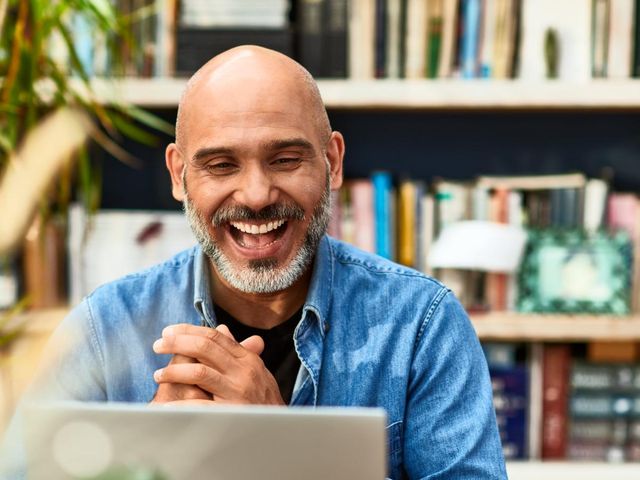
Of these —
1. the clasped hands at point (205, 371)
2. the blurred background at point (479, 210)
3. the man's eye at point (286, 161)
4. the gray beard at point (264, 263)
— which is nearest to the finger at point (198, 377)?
the clasped hands at point (205, 371)

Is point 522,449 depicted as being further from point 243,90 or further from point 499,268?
point 243,90

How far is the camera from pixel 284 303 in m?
1.29

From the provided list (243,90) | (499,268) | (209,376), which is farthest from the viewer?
(499,268)

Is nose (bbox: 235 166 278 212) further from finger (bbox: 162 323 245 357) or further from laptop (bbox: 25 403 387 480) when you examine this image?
laptop (bbox: 25 403 387 480)

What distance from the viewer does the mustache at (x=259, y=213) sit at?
1165mm

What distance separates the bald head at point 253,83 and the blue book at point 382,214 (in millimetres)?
892

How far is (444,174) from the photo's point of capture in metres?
2.40

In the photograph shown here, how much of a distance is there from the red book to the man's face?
110cm

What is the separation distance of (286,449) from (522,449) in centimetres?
163

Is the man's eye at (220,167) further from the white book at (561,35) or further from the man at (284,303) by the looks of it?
the white book at (561,35)

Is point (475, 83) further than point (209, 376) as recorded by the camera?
Yes

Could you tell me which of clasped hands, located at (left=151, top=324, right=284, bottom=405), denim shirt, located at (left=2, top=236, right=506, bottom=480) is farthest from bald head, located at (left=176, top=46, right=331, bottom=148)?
clasped hands, located at (left=151, top=324, right=284, bottom=405)

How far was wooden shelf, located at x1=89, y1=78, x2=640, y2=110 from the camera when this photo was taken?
2.01 metres

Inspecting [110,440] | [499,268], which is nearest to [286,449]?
[110,440]
